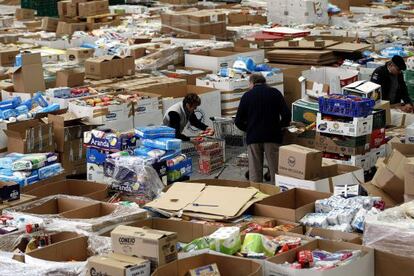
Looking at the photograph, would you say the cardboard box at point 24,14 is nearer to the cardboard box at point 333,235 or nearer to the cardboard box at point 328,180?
the cardboard box at point 328,180

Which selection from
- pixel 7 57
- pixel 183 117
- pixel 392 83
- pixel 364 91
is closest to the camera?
pixel 364 91

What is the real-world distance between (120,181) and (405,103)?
481 cm

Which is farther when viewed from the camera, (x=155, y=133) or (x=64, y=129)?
(x=64, y=129)

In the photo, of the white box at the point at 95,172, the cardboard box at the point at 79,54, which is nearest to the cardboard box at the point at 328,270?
the white box at the point at 95,172

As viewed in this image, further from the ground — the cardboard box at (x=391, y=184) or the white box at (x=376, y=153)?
the cardboard box at (x=391, y=184)

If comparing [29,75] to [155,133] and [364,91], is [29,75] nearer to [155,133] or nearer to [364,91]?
[155,133]

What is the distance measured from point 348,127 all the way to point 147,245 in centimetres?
412

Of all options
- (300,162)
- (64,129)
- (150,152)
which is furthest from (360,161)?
(64,129)

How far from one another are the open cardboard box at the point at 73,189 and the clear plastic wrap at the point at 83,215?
39cm

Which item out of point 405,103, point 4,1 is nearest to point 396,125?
point 405,103

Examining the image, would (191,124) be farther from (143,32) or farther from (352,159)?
(143,32)

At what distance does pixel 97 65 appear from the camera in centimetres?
1132

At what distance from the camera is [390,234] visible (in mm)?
5031

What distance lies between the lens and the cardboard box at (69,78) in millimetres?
10750
